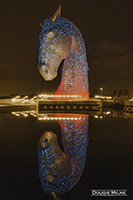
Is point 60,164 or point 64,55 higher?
point 64,55

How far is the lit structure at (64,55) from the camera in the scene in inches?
336

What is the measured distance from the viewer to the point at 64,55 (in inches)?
361

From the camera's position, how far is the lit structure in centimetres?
855

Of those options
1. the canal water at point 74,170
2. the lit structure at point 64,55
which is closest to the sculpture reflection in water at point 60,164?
the canal water at point 74,170

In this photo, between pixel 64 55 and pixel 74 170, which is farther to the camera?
pixel 64 55

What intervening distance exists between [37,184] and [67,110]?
930cm

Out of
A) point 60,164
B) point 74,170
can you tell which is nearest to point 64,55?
point 60,164

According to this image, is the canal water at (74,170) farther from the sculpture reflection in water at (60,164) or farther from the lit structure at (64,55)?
the lit structure at (64,55)

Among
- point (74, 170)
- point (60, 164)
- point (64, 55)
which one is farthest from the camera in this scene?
point (64, 55)

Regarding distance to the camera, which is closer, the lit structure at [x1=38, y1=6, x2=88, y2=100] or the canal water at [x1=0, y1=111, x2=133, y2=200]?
the canal water at [x1=0, y1=111, x2=133, y2=200]

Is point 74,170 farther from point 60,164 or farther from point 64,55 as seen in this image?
point 64,55

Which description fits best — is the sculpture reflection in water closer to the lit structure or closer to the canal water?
the canal water

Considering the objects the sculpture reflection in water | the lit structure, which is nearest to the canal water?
the sculpture reflection in water

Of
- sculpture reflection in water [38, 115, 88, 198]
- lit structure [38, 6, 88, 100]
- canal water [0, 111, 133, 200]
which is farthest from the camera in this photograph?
lit structure [38, 6, 88, 100]
